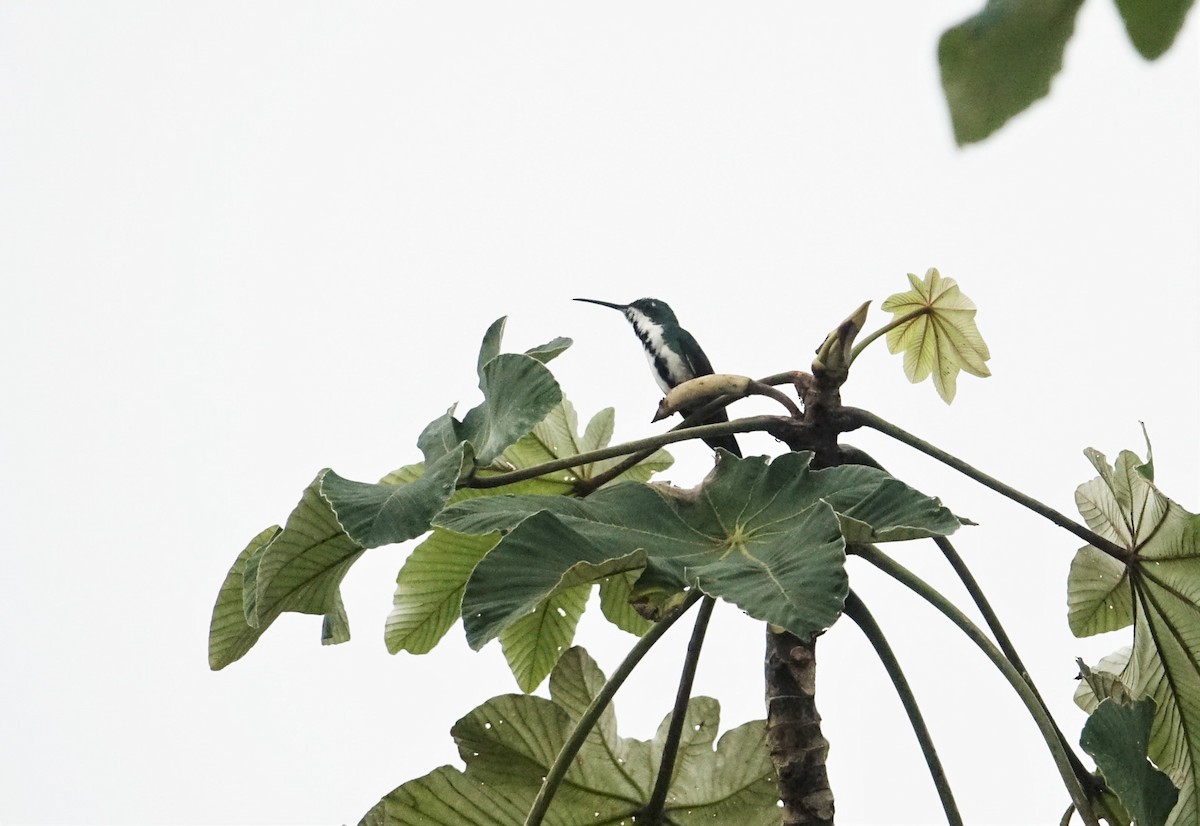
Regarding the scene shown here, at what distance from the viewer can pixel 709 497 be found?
0.95 meters

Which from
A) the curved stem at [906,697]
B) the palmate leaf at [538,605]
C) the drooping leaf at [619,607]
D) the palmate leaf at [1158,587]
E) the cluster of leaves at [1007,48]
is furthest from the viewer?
the drooping leaf at [619,607]

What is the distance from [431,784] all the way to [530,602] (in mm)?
391

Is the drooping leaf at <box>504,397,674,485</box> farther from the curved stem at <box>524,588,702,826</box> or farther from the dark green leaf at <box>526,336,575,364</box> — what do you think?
the curved stem at <box>524,588,702,826</box>

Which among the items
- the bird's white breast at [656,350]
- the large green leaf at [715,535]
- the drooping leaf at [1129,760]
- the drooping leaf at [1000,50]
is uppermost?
the bird's white breast at [656,350]

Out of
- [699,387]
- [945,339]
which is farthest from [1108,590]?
Result: [699,387]

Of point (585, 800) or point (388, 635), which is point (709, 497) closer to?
point (585, 800)

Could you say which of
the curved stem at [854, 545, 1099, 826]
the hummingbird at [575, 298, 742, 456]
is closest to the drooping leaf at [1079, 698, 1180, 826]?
the curved stem at [854, 545, 1099, 826]

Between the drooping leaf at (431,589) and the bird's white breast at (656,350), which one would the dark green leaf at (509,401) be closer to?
the drooping leaf at (431,589)

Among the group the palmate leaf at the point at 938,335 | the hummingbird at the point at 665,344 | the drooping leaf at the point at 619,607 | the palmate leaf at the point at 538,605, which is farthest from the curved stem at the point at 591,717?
the hummingbird at the point at 665,344

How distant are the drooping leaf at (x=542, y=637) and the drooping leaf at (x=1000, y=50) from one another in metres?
1.23

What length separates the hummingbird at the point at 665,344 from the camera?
8.61 ft

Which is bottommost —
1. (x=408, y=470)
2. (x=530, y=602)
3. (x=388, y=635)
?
(x=530, y=602)

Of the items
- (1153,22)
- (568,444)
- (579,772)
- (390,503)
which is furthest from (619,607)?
(1153,22)

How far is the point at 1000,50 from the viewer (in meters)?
0.23
